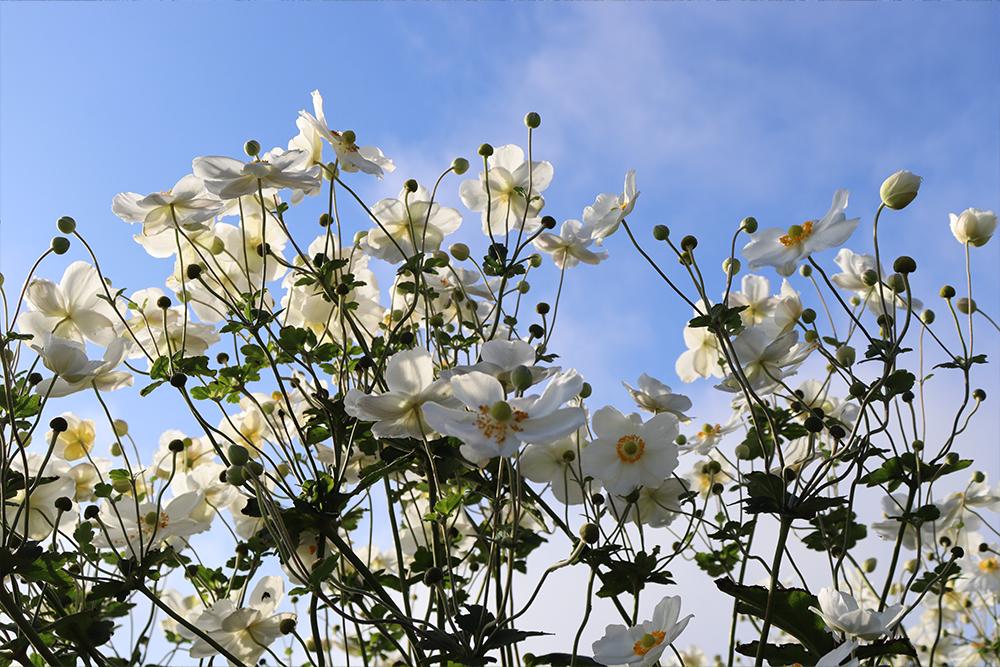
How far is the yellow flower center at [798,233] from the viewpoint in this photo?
215 centimetres

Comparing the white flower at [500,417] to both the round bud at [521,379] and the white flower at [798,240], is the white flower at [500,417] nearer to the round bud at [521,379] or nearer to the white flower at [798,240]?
the round bud at [521,379]

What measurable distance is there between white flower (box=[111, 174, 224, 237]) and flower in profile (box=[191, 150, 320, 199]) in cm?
13

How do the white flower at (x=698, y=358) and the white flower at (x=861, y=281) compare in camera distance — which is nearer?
the white flower at (x=861, y=281)

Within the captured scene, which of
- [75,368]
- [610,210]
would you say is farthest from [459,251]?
[75,368]

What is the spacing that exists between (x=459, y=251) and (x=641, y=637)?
46.6 inches

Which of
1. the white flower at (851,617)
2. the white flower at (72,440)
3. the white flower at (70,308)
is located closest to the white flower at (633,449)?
the white flower at (851,617)

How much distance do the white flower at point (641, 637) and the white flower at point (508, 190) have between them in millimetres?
1178

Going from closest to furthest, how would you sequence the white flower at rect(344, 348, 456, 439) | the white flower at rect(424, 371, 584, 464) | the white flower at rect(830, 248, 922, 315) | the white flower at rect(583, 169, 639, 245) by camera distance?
the white flower at rect(424, 371, 584, 464)
the white flower at rect(344, 348, 456, 439)
the white flower at rect(583, 169, 639, 245)
the white flower at rect(830, 248, 922, 315)

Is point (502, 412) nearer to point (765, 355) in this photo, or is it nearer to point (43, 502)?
point (765, 355)

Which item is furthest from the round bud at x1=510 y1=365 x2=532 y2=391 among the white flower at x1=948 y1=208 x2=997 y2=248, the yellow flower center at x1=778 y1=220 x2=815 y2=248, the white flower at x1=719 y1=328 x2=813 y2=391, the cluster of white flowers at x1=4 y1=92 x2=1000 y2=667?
the white flower at x1=948 y1=208 x2=997 y2=248

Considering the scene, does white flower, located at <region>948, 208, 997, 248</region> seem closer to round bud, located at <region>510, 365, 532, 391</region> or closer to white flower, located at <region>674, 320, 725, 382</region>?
white flower, located at <region>674, 320, 725, 382</region>

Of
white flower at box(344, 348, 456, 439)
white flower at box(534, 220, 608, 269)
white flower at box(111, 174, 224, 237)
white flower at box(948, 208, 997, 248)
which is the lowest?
white flower at box(344, 348, 456, 439)

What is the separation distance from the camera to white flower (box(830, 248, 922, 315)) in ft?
8.16

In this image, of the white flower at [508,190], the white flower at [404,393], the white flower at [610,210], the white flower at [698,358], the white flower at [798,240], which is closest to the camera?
the white flower at [404,393]
